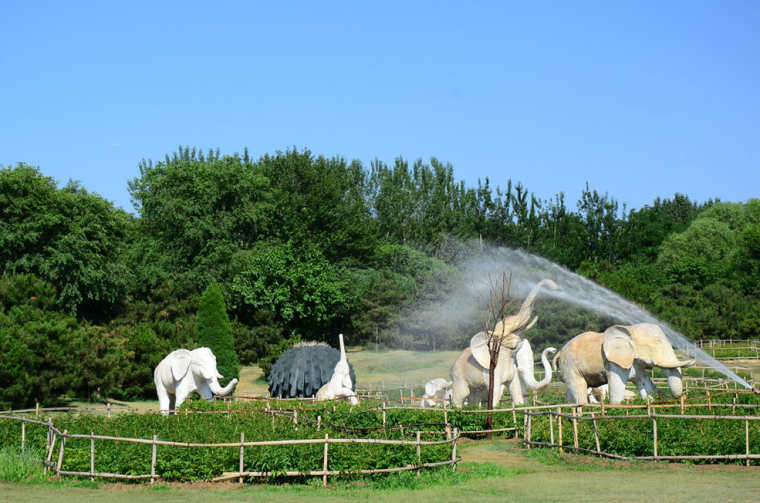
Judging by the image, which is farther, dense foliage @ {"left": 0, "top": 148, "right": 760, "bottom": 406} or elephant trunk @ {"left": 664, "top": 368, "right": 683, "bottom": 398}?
dense foliage @ {"left": 0, "top": 148, "right": 760, "bottom": 406}

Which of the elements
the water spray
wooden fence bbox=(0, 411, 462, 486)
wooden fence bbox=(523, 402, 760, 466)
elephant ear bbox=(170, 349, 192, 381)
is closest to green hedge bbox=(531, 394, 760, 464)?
wooden fence bbox=(523, 402, 760, 466)

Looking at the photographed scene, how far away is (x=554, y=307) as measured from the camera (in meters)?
51.2

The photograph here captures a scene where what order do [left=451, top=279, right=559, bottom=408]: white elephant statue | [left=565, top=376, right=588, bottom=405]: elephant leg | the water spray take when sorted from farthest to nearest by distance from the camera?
the water spray → [left=565, top=376, right=588, bottom=405]: elephant leg → [left=451, top=279, right=559, bottom=408]: white elephant statue

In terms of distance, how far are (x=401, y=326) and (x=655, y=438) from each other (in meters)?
41.9

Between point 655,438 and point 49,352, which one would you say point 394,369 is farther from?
point 655,438

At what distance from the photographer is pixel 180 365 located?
2698 centimetres

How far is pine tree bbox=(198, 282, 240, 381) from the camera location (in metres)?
39.0

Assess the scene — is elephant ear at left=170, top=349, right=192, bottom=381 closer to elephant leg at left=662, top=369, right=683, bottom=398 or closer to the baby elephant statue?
the baby elephant statue

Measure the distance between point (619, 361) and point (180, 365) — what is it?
13569 mm

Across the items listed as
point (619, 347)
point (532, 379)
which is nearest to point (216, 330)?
point (532, 379)

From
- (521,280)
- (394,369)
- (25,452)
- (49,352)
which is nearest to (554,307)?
(521,280)

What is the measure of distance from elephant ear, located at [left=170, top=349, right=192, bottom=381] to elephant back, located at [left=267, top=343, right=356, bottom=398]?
679 cm

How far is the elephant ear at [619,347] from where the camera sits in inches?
914

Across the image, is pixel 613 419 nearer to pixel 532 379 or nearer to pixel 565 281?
Answer: pixel 532 379
